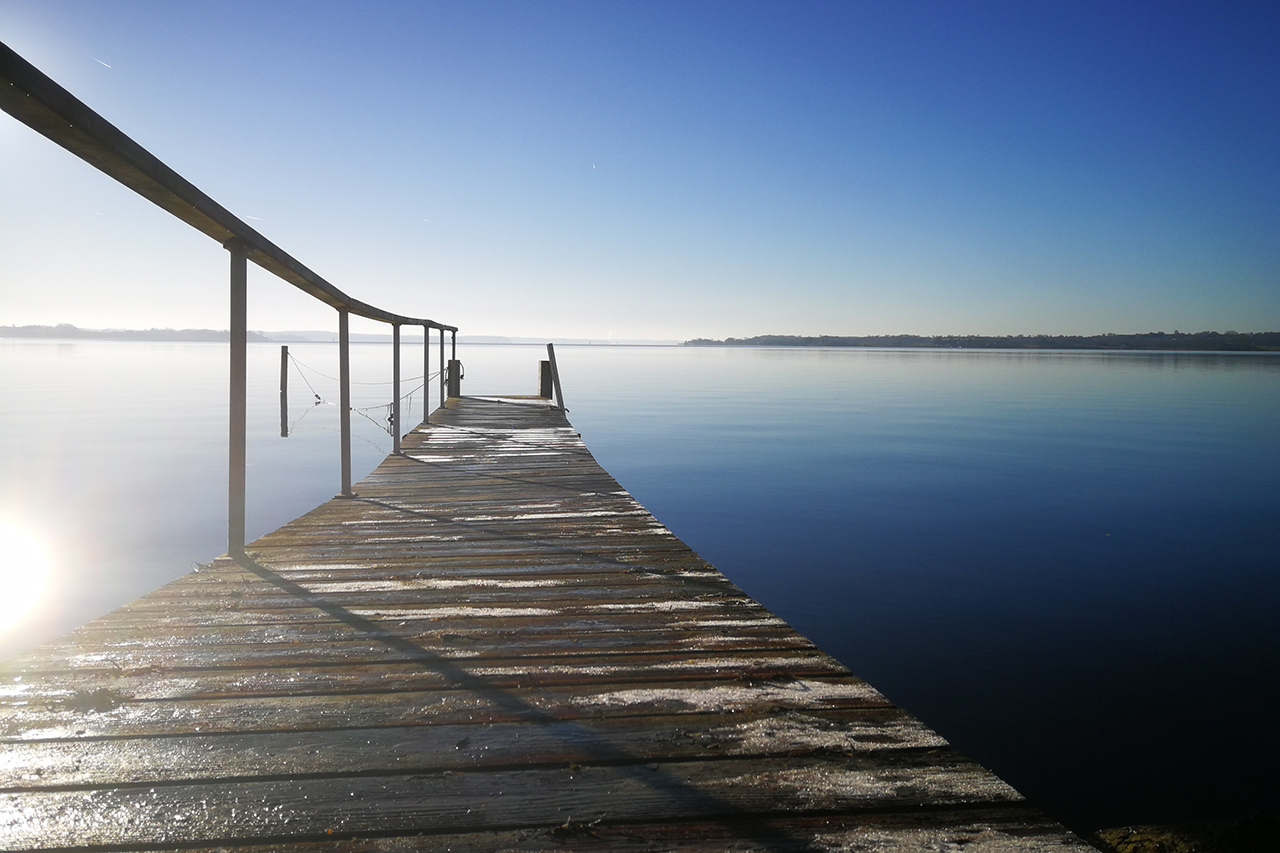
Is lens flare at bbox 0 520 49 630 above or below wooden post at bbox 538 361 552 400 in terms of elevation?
below

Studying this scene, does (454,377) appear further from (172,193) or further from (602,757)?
(602,757)

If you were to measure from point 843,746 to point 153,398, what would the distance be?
1527 inches

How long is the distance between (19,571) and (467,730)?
12.5 m

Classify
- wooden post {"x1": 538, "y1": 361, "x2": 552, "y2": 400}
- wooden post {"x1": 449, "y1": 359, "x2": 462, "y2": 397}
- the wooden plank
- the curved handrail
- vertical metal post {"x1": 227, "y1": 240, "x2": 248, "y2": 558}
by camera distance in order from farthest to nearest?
wooden post {"x1": 449, "y1": 359, "x2": 462, "y2": 397} < wooden post {"x1": 538, "y1": 361, "x2": 552, "y2": 400} < vertical metal post {"x1": 227, "y1": 240, "x2": 248, "y2": 558} < the curved handrail < the wooden plank

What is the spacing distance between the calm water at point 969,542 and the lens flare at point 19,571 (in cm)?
26

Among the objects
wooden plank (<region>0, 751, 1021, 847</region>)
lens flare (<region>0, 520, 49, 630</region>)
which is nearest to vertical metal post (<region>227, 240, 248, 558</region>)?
wooden plank (<region>0, 751, 1021, 847</region>)

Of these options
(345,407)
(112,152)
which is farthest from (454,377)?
(112,152)

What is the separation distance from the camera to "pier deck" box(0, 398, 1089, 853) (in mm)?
1637

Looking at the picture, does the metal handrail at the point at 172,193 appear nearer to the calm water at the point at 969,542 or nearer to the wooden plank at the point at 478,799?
the wooden plank at the point at 478,799

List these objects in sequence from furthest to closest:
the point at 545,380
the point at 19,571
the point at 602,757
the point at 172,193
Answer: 1. the point at 545,380
2. the point at 19,571
3. the point at 172,193
4. the point at 602,757

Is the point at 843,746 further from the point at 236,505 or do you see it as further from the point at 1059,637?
the point at 1059,637

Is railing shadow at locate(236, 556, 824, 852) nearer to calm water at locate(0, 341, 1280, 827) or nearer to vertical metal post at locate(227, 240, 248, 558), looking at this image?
vertical metal post at locate(227, 240, 248, 558)

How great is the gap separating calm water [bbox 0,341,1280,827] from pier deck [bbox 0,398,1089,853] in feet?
11.2

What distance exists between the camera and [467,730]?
206cm
